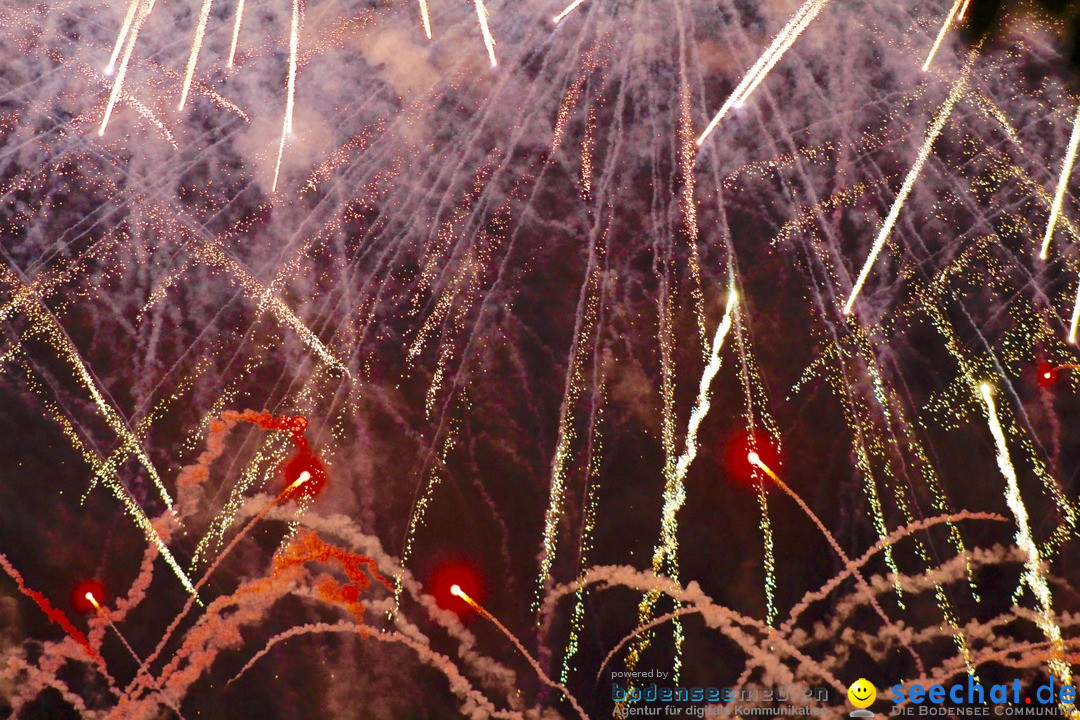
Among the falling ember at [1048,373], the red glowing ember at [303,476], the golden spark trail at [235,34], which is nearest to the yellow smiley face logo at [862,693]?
the falling ember at [1048,373]

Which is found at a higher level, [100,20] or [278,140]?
[100,20]

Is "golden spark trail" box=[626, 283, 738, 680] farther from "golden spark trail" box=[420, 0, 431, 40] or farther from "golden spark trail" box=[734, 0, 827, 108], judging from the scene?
"golden spark trail" box=[420, 0, 431, 40]

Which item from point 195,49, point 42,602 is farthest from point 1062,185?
point 42,602

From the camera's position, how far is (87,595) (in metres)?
4.56

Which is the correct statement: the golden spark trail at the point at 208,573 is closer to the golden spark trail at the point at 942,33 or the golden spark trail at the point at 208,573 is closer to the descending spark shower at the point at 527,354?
the descending spark shower at the point at 527,354

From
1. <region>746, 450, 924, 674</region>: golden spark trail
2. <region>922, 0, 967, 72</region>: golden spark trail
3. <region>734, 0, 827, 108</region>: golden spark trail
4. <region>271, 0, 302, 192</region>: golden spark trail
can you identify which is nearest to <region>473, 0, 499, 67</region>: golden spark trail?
<region>271, 0, 302, 192</region>: golden spark trail

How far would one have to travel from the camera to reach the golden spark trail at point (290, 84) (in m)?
4.98

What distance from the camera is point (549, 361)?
186 inches

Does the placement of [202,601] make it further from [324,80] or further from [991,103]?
[991,103]

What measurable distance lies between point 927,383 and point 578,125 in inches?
107

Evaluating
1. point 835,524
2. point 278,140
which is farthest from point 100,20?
point 835,524

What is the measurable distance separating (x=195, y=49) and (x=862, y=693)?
5.88 metres

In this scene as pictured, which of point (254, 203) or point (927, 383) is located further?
point (254, 203)

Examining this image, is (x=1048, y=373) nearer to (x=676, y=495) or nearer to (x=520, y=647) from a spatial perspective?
(x=676, y=495)
